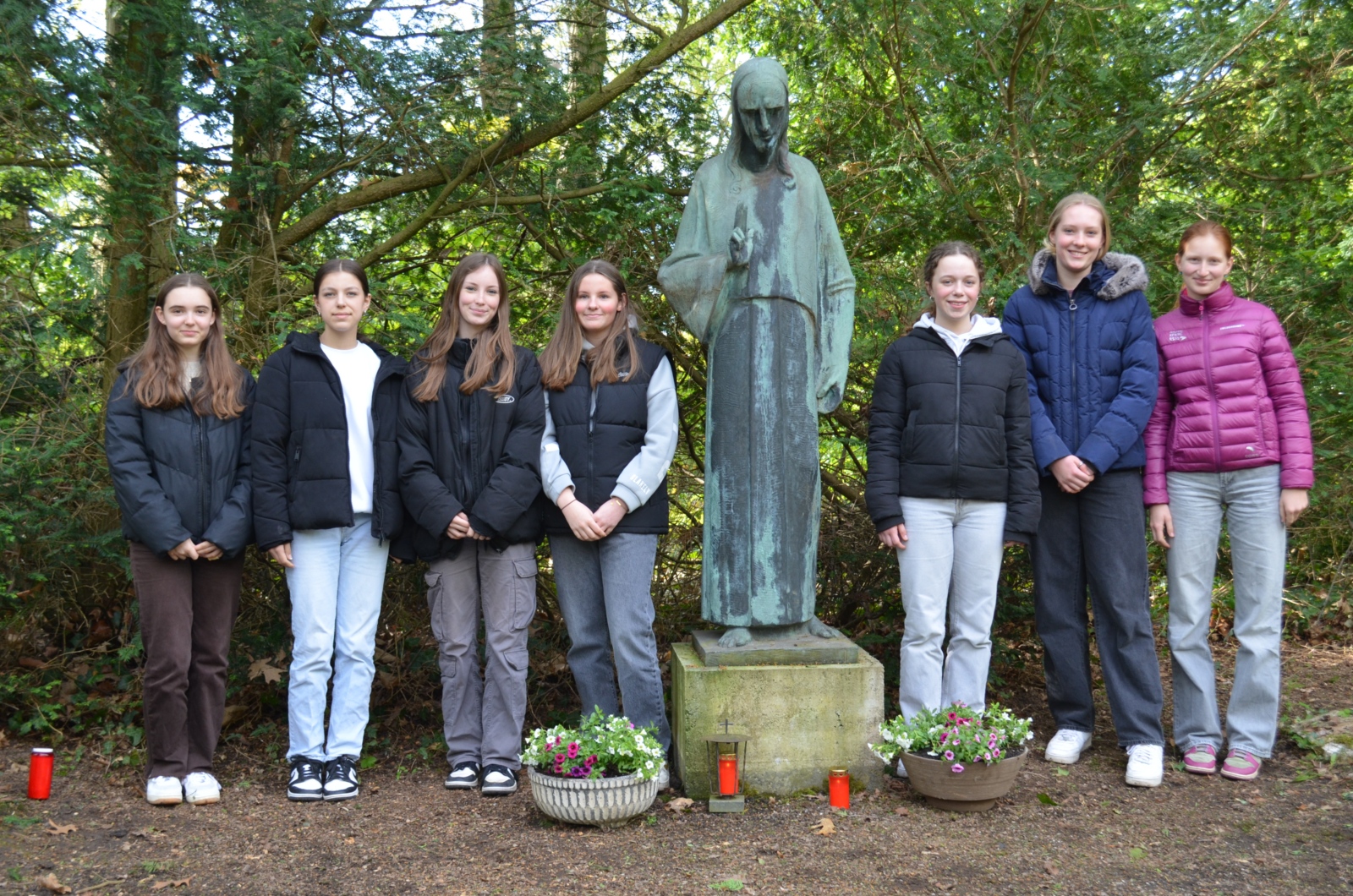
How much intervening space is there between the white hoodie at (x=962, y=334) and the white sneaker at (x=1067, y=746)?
164 cm

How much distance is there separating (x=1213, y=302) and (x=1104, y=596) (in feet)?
4.03

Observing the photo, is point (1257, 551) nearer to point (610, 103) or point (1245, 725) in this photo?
point (1245, 725)

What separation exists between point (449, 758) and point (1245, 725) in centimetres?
313

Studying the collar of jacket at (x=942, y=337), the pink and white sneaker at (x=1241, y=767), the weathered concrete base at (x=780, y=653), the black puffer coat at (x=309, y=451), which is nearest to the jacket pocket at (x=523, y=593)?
the black puffer coat at (x=309, y=451)

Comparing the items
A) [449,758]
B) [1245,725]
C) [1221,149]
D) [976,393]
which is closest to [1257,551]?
[1245,725]

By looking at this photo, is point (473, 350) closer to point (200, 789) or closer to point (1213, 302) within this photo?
point (200, 789)

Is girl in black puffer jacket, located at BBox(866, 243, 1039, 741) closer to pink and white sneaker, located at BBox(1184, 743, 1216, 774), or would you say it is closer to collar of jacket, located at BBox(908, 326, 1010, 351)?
collar of jacket, located at BBox(908, 326, 1010, 351)

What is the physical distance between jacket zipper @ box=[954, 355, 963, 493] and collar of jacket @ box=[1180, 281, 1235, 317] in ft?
3.28

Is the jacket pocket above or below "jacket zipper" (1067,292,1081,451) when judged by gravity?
below

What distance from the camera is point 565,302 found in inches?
167

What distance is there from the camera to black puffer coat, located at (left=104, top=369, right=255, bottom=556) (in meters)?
3.81

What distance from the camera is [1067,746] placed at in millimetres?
4324

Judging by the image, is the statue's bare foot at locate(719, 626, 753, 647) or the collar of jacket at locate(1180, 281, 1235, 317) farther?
the collar of jacket at locate(1180, 281, 1235, 317)

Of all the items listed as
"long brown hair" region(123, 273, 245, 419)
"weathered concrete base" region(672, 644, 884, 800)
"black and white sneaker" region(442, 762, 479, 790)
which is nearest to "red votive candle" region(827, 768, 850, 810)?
"weathered concrete base" region(672, 644, 884, 800)
